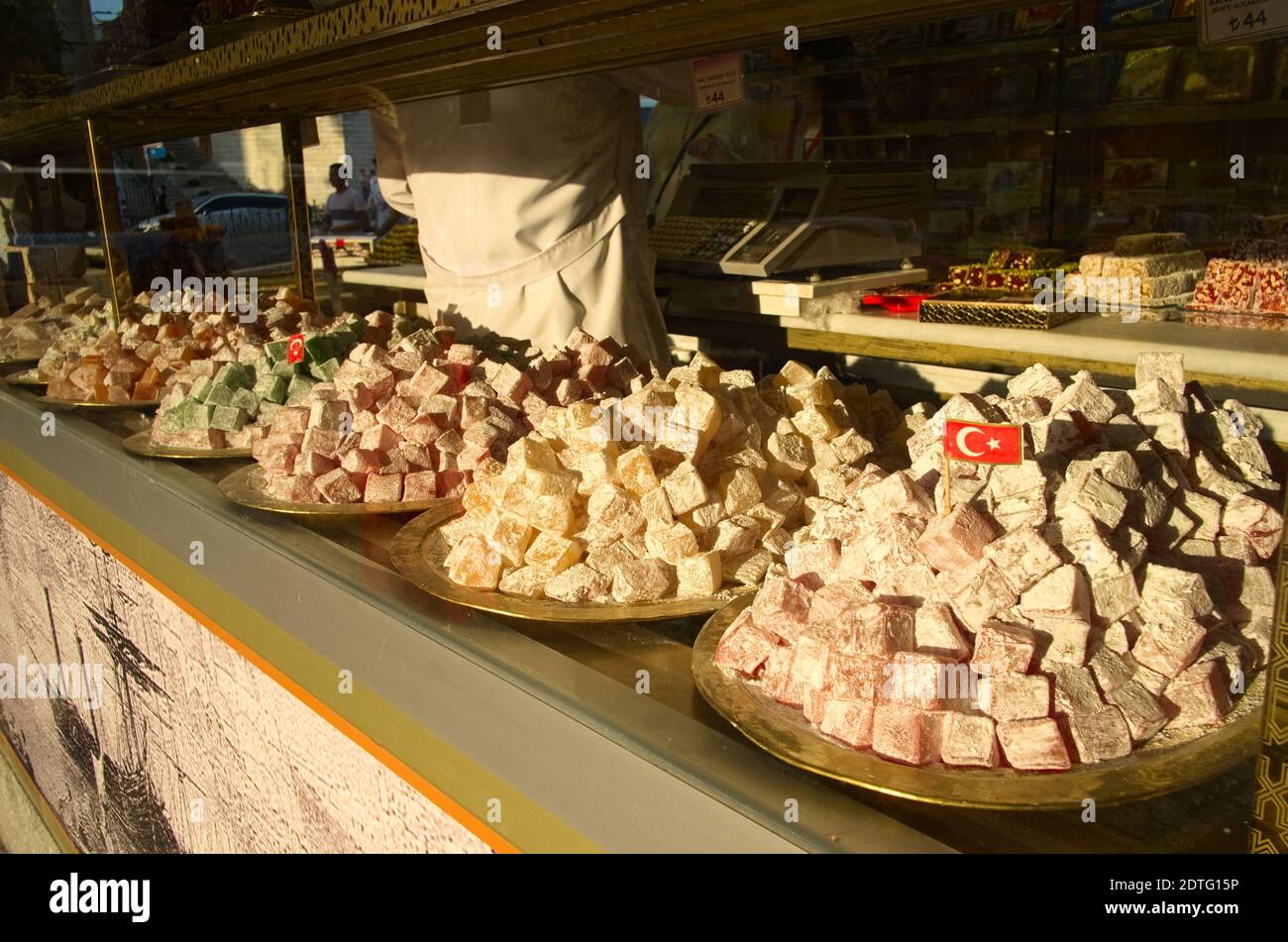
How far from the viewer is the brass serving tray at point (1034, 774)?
2.85 feet

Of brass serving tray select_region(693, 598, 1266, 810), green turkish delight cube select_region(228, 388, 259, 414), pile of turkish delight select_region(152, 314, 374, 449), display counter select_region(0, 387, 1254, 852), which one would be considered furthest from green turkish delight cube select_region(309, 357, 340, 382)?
brass serving tray select_region(693, 598, 1266, 810)

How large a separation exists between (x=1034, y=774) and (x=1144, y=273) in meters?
2.11

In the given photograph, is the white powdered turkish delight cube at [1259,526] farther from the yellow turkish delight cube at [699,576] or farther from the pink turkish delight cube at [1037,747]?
the yellow turkish delight cube at [699,576]

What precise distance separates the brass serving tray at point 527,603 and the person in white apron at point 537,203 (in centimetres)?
115

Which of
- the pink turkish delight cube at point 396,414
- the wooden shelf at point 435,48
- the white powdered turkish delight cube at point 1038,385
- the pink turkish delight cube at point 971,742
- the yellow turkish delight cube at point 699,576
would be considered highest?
the wooden shelf at point 435,48

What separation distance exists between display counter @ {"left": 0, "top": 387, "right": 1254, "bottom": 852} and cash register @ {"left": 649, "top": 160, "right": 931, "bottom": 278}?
1642 millimetres

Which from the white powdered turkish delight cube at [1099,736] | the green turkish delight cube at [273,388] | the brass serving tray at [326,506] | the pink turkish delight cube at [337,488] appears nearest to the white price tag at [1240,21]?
the white powdered turkish delight cube at [1099,736]

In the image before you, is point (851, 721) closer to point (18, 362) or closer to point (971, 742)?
point (971, 742)

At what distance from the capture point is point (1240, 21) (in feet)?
4.82

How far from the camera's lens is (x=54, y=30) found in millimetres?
3127
